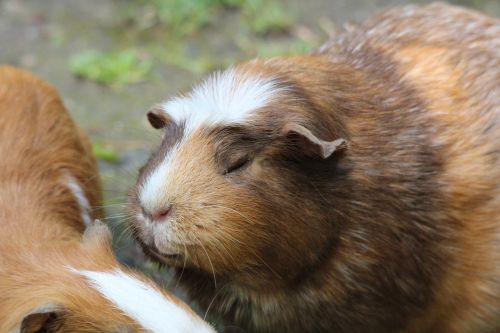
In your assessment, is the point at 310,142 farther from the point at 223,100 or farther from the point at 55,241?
the point at 55,241

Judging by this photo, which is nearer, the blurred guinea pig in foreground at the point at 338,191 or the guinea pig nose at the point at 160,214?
the guinea pig nose at the point at 160,214

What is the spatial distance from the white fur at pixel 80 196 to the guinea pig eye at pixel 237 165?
1441mm

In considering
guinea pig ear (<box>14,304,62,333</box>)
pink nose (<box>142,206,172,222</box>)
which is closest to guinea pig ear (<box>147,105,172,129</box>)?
pink nose (<box>142,206,172,222</box>)

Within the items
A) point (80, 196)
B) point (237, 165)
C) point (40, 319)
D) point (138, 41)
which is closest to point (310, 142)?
point (237, 165)

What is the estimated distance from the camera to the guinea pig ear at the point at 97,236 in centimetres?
413

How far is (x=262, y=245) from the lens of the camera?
4.06m

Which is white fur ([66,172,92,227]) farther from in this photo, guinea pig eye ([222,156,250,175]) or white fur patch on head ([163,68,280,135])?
guinea pig eye ([222,156,250,175])

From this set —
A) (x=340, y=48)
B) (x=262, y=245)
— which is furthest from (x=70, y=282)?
(x=340, y=48)

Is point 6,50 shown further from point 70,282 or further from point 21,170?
point 70,282

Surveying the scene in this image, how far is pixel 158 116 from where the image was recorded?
171 inches

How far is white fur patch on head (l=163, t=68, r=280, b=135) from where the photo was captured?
13.4ft

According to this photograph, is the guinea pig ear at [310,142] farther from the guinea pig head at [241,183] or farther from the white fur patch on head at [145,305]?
the white fur patch on head at [145,305]

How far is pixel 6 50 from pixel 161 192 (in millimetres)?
4906

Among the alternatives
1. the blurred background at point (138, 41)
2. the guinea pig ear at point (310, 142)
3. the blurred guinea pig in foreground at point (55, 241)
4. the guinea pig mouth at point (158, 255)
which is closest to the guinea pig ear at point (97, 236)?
the blurred guinea pig in foreground at point (55, 241)
